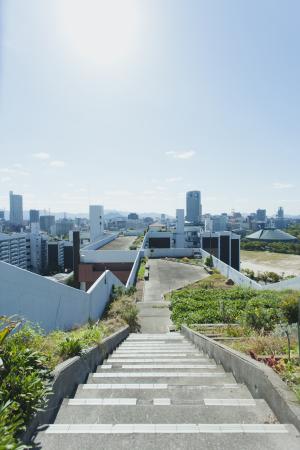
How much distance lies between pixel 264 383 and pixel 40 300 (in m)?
5.54

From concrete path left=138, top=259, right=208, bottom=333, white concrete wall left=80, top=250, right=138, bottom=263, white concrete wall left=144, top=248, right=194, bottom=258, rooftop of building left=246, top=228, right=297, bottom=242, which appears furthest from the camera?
white concrete wall left=144, top=248, right=194, bottom=258

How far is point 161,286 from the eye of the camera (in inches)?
790

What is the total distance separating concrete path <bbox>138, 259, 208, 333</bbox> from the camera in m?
12.9

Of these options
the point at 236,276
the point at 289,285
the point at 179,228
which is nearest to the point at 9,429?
the point at 289,285

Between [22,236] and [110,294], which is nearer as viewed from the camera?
[110,294]

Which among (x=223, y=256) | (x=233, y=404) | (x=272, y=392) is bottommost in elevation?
(x=223, y=256)

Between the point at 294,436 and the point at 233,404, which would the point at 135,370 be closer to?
the point at 233,404

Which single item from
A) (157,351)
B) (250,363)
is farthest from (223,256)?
(250,363)

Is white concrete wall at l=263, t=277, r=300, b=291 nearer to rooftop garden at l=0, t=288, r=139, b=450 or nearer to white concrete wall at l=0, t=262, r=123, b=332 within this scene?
white concrete wall at l=0, t=262, r=123, b=332

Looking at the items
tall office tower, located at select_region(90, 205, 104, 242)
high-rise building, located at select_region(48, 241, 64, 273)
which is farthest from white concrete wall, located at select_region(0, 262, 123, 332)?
high-rise building, located at select_region(48, 241, 64, 273)

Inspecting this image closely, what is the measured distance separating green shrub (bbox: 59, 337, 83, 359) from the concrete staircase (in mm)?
433

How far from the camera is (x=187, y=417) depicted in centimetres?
313

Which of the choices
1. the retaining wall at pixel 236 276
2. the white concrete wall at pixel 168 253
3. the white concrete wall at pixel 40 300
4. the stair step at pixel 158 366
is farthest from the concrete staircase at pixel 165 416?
the white concrete wall at pixel 168 253

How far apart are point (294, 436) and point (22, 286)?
18.8 ft
